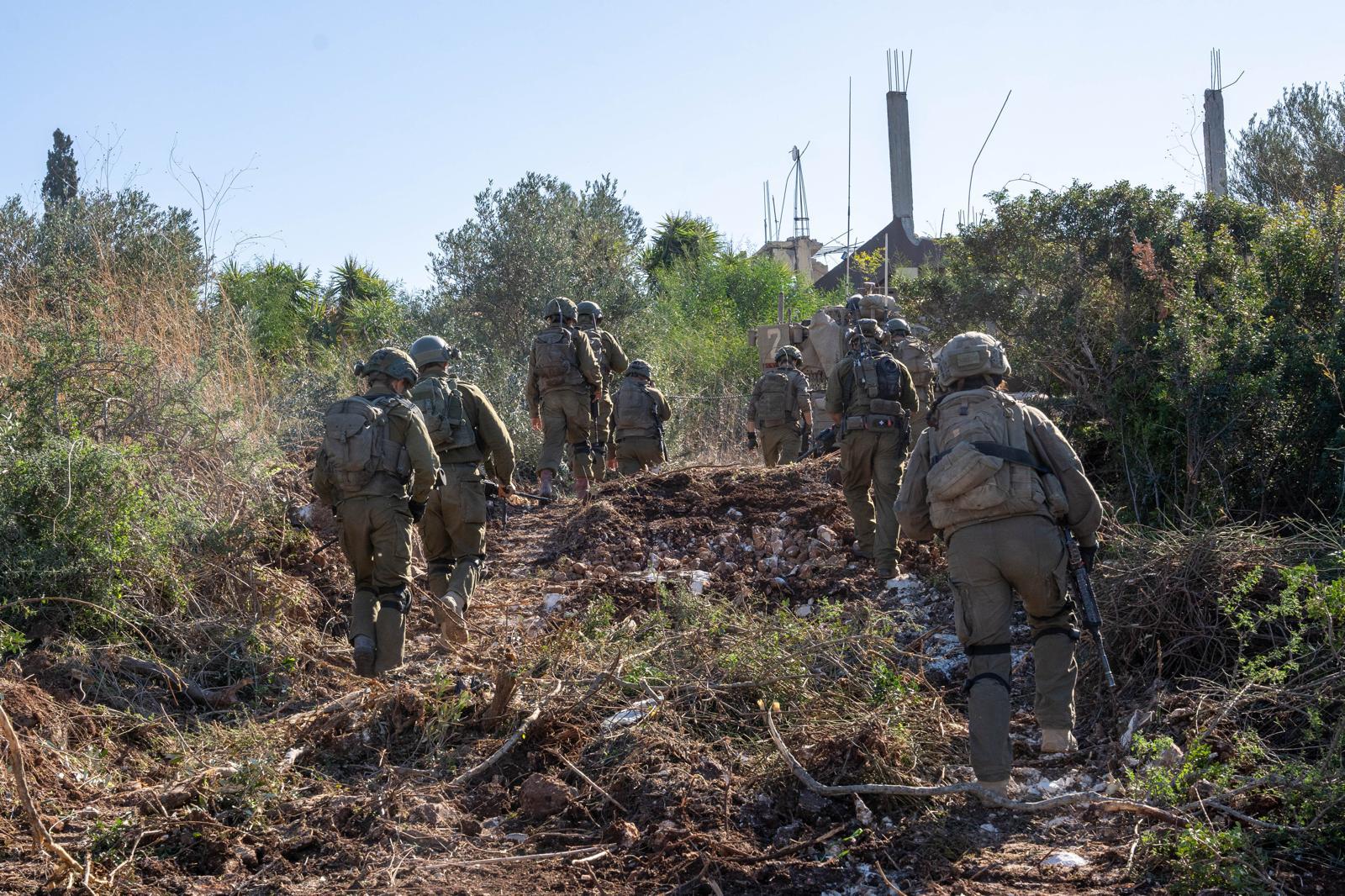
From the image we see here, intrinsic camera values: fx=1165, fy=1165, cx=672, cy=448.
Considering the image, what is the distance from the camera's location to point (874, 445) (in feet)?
26.3

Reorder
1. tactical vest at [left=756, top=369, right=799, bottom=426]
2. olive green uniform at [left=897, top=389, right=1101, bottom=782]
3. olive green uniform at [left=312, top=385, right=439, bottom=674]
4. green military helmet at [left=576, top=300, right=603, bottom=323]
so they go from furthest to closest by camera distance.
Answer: tactical vest at [left=756, top=369, right=799, bottom=426] < green military helmet at [left=576, top=300, right=603, bottom=323] < olive green uniform at [left=312, top=385, right=439, bottom=674] < olive green uniform at [left=897, top=389, right=1101, bottom=782]

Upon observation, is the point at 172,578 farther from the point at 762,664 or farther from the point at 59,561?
the point at 762,664

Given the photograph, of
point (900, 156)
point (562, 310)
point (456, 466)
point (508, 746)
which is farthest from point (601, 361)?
point (900, 156)

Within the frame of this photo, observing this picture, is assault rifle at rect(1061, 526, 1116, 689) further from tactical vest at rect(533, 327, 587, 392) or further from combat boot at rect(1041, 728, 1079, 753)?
tactical vest at rect(533, 327, 587, 392)

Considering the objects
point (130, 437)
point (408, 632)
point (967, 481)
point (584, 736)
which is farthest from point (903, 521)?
point (130, 437)

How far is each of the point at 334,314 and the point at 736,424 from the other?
1157 centimetres

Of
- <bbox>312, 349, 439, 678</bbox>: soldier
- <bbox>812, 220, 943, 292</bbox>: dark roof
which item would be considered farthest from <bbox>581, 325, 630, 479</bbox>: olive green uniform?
<bbox>812, 220, 943, 292</bbox>: dark roof

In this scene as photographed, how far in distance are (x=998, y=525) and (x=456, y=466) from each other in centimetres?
376

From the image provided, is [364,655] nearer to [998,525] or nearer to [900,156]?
[998,525]

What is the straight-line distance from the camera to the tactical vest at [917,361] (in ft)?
34.2

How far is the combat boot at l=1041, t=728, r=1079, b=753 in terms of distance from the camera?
4.96 meters

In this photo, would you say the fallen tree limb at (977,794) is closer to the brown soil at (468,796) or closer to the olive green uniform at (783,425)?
the brown soil at (468,796)

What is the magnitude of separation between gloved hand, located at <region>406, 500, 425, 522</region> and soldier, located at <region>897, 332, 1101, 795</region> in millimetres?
2821

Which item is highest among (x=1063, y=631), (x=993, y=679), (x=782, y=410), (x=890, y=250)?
(x=890, y=250)
